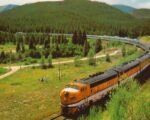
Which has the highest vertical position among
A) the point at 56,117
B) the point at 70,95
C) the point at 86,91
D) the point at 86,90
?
the point at 86,90

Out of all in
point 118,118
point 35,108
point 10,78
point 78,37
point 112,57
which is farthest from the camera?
point 78,37

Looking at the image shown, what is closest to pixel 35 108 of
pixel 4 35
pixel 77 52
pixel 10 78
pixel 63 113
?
pixel 63 113

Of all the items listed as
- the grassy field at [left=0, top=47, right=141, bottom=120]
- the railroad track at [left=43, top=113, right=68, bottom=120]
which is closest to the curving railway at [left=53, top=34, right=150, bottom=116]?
the railroad track at [left=43, top=113, right=68, bottom=120]

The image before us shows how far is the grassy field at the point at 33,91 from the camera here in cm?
4953

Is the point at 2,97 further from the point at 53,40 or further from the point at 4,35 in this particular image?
the point at 4,35

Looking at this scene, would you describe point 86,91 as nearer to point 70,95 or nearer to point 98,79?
point 70,95

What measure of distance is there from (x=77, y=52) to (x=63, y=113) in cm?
9661

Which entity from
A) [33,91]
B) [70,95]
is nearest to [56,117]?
[70,95]

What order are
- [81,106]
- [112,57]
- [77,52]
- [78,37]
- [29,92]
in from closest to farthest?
[81,106], [29,92], [112,57], [77,52], [78,37]

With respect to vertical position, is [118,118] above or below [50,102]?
above

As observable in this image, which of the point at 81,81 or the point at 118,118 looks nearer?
the point at 118,118

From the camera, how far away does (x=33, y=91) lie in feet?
207

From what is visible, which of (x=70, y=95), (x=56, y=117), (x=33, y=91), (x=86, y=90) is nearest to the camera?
(x=70, y=95)

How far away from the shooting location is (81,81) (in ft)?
142
